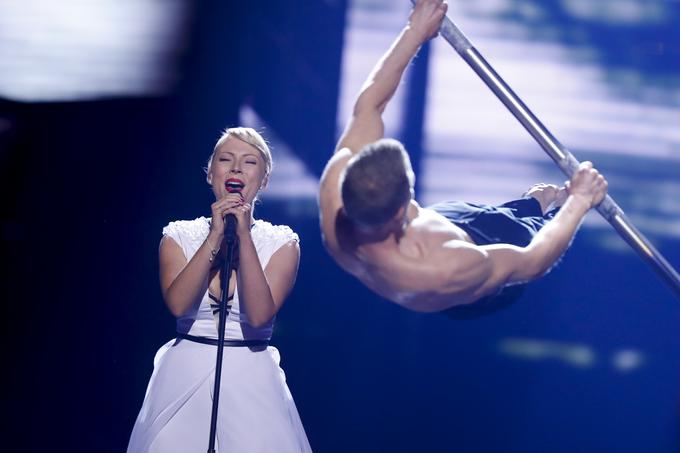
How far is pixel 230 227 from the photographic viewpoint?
2432mm

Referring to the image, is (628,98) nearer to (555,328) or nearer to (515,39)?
(515,39)

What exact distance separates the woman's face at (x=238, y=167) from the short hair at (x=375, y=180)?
0.65 meters

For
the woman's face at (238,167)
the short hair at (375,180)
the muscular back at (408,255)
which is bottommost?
the muscular back at (408,255)

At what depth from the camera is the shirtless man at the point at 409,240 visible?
7.34 feet

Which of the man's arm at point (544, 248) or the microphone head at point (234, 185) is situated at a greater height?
the microphone head at point (234, 185)

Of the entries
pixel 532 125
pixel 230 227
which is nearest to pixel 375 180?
pixel 230 227

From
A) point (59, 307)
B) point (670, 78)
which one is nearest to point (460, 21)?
point (670, 78)

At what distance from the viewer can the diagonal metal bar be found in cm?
242

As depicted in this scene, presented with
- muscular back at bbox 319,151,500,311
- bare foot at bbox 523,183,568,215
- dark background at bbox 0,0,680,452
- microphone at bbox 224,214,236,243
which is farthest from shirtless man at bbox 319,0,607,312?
dark background at bbox 0,0,680,452

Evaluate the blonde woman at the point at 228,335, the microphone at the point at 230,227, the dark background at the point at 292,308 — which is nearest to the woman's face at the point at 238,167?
the blonde woman at the point at 228,335

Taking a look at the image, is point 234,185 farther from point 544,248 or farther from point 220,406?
point 544,248

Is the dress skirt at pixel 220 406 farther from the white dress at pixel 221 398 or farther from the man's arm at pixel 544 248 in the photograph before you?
the man's arm at pixel 544 248

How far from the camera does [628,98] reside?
3803mm

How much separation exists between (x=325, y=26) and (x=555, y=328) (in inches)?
69.7
